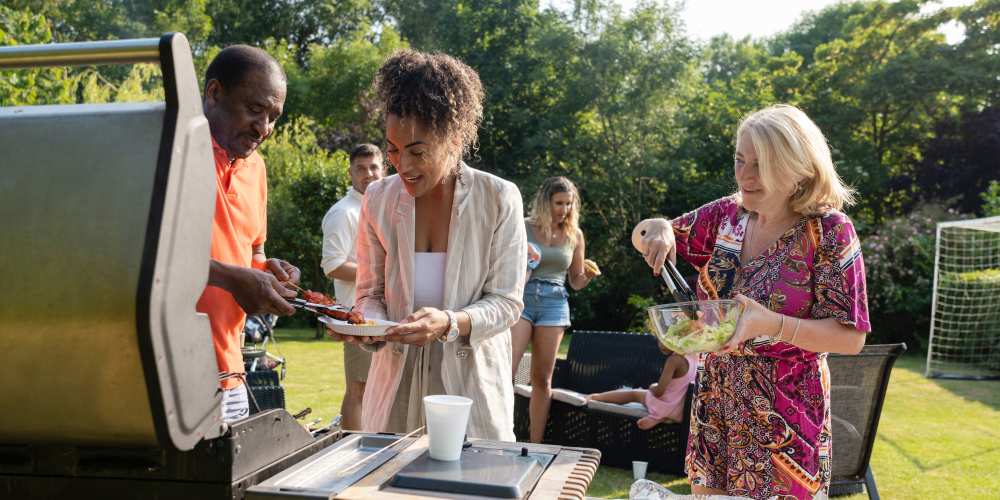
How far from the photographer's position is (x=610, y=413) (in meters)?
5.33

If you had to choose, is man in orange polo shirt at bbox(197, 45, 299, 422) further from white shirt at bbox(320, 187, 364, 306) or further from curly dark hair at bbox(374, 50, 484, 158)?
white shirt at bbox(320, 187, 364, 306)

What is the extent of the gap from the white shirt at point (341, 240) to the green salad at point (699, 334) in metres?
3.12

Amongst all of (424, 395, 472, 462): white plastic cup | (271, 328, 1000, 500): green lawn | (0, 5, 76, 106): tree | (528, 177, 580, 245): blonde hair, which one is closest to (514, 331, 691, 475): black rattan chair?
(271, 328, 1000, 500): green lawn

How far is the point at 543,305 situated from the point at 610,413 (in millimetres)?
823

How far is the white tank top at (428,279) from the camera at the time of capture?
2.22 m

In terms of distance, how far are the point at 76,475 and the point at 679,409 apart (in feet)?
13.8

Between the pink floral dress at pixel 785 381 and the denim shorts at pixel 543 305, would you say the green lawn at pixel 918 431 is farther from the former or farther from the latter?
the pink floral dress at pixel 785 381

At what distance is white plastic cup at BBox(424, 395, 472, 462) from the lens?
60.9 inches

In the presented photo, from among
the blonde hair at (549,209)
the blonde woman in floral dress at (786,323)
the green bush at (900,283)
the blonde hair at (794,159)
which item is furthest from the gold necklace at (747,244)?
the green bush at (900,283)

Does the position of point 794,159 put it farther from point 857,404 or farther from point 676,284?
point 857,404

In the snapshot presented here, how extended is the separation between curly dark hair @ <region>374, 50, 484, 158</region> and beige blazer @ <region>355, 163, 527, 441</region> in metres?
0.21

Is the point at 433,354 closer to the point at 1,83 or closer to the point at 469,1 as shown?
the point at 1,83

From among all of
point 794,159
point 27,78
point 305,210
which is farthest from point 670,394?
point 305,210

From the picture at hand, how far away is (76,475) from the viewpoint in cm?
129
